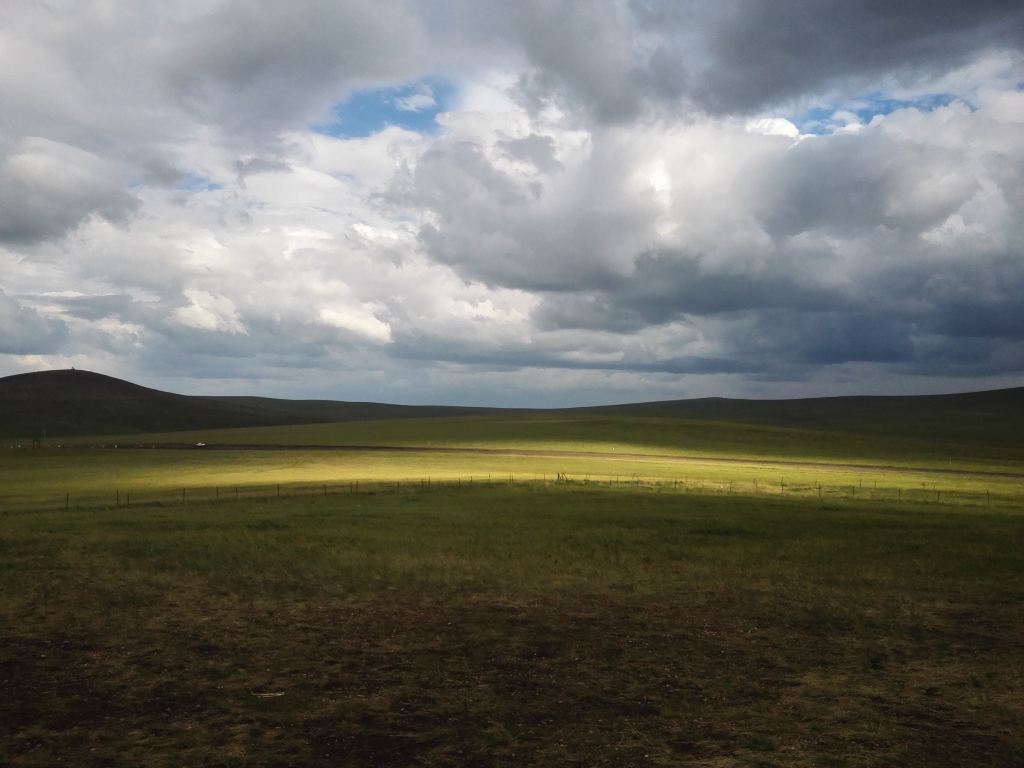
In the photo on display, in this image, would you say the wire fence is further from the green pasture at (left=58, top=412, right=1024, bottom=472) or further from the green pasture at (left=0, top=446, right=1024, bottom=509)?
the green pasture at (left=58, top=412, right=1024, bottom=472)

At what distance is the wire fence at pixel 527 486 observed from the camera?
1868 inches

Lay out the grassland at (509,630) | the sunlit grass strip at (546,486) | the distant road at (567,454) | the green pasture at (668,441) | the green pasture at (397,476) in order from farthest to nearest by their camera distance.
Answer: the green pasture at (668,441) < the distant road at (567,454) < the green pasture at (397,476) < the sunlit grass strip at (546,486) < the grassland at (509,630)

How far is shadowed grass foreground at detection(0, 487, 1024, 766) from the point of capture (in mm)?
13188

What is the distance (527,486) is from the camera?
54.4 m

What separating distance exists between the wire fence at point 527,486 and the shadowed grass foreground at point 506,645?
445 inches

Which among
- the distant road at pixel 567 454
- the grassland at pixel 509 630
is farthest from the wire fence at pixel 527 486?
the distant road at pixel 567 454

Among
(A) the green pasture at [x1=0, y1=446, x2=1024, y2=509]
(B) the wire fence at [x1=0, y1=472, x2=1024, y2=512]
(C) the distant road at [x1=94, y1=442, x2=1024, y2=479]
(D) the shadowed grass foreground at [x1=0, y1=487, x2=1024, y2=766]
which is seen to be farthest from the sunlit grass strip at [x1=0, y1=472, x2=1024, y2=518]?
(C) the distant road at [x1=94, y1=442, x2=1024, y2=479]

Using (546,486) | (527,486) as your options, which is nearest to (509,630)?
(527,486)

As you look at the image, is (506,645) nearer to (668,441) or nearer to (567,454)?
(567,454)

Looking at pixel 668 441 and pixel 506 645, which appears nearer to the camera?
pixel 506 645

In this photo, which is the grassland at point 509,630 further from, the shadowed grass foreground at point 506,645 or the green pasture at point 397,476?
the green pasture at point 397,476

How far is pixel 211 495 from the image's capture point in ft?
164

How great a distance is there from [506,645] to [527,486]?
116 ft

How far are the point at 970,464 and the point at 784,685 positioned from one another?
265 feet
